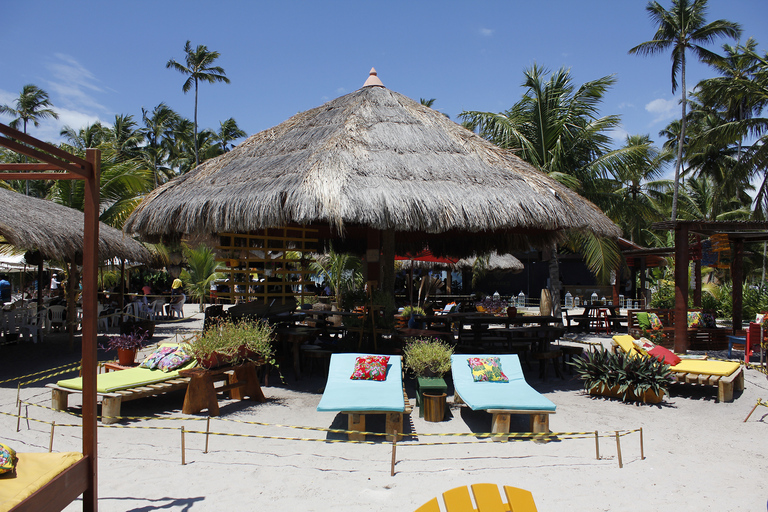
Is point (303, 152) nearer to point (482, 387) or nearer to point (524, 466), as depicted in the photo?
point (482, 387)

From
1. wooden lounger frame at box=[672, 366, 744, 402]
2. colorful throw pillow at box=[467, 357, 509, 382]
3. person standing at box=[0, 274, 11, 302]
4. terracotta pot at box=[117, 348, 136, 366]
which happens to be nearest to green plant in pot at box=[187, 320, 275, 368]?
terracotta pot at box=[117, 348, 136, 366]

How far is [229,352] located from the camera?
5.98 metres

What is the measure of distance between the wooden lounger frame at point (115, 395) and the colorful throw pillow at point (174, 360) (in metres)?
0.21

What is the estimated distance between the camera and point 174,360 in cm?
627

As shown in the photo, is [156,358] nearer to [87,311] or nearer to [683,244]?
[87,311]

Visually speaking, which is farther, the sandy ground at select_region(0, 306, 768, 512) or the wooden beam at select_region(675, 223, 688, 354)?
the wooden beam at select_region(675, 223, 688, 354)

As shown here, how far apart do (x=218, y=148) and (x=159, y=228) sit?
32.1 meters

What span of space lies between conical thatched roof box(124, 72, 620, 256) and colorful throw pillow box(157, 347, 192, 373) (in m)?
1.83

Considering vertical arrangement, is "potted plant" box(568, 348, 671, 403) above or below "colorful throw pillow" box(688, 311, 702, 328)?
below

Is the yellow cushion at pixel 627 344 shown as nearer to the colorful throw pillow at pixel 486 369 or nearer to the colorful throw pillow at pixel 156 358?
the colorful throw pillow at pixel 486 369

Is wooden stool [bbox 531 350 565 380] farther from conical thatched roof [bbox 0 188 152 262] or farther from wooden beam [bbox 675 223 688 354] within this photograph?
conical thatched roof [bbox 0 188 152 262]

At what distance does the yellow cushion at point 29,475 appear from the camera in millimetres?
2475

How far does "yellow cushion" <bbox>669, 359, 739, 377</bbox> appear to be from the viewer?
262 inches

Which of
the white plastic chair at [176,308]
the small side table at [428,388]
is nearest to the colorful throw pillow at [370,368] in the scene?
the small side table at [428,388]
